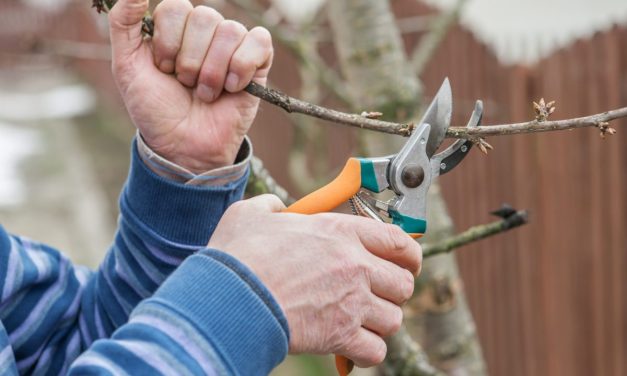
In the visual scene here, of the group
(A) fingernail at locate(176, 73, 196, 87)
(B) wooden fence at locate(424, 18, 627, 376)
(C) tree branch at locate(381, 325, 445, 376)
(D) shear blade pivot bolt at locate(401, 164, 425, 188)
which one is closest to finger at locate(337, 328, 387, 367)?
(D) shear blade pivot bolt at locate(401, 164, 425, 188)

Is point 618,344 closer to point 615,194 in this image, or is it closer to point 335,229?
point 615,194

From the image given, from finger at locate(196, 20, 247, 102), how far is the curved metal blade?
1.21 feet

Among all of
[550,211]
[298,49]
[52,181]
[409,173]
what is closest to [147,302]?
[409,173]

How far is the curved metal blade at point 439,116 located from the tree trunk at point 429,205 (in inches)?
38.6

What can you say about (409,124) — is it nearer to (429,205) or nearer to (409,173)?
(409,173)

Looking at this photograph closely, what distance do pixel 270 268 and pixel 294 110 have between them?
30 centimetres

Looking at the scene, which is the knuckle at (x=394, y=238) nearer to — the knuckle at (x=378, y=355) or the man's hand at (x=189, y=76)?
the knuckle at (x=378, y=355)

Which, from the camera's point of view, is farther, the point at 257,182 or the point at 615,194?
the point at 615,194

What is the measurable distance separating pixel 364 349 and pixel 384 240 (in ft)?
0.51

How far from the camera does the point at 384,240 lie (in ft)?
3.48

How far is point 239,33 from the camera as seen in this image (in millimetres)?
1342

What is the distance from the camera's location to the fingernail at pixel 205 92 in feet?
4.57

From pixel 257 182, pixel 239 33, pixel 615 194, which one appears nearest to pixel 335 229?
pixel 239 33

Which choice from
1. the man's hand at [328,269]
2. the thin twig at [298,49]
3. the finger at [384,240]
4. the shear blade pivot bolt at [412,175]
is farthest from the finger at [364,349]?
the thin twig at [298,49]
